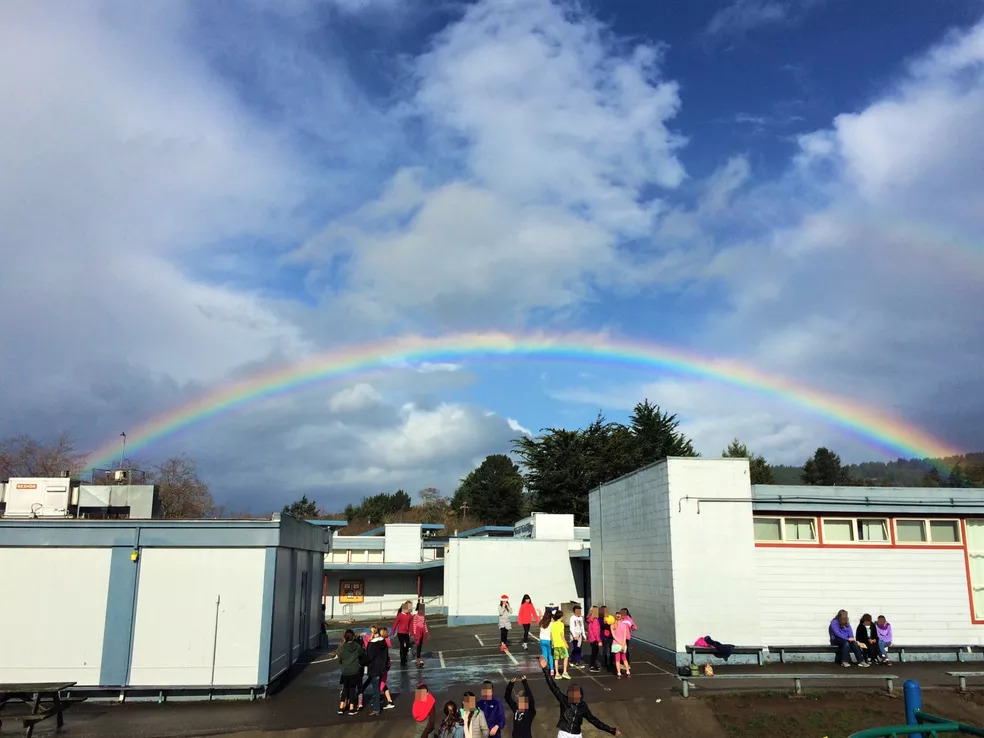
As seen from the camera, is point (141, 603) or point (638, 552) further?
point (638, 552)

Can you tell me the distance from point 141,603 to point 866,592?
18.3 metres

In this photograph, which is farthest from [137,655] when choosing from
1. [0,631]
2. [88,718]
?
[0,631]

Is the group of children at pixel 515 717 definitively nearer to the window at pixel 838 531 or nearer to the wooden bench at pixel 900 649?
the wooden bench at pixel 900 649

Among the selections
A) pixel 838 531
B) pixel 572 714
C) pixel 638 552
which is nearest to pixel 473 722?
pixel 572 714

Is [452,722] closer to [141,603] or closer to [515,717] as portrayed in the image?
[515,717]

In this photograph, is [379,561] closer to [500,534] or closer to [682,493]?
[500,534]

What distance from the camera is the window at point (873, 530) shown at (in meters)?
20.4

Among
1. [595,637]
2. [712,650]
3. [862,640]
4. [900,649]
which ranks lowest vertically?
[900,649]

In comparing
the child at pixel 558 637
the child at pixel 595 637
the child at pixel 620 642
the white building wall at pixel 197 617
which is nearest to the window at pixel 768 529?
the child at pixel 620 642

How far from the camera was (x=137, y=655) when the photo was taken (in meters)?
15.1

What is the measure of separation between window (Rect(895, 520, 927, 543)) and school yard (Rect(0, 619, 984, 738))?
383cm

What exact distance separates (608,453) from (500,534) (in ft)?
41.7

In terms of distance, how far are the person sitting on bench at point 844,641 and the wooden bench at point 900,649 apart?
0.28m

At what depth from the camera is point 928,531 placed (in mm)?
20578
